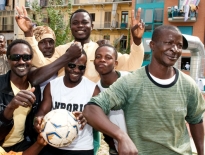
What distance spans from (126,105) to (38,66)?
1.43m

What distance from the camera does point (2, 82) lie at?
285 cm

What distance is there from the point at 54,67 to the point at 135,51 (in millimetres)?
1072

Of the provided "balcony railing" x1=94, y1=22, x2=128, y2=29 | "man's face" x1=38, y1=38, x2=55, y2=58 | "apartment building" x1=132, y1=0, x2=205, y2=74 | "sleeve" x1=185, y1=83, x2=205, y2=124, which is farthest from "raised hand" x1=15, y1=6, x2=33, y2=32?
"balcony railing" x1=94, y1=22, x2=128, y2=29

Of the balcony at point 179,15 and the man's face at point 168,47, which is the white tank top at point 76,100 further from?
the balcony at point 179,15

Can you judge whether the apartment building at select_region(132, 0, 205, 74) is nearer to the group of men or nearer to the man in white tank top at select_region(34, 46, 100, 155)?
the group of men

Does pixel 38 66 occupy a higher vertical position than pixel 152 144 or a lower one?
higher

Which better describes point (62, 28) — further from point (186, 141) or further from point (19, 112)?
point (186, 141)

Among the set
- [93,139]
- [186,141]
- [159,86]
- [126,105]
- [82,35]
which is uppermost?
[82,35]

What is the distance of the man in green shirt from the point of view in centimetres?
222

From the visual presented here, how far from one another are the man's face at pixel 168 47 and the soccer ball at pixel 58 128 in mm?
994

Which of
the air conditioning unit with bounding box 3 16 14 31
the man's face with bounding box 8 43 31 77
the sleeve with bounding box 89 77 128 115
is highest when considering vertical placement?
the air conditioning unit with bounding box 3 16 14 31

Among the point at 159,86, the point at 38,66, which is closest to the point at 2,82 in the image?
the point at 38,66

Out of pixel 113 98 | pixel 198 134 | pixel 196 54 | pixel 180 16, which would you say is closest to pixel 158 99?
pixel 113 98

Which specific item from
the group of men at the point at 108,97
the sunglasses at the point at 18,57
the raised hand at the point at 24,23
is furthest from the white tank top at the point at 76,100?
the raised hand at the point at 24,23
